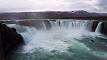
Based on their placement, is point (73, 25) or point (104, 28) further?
point (73, 25)

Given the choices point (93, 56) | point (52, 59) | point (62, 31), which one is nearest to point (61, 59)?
point (52, 59)

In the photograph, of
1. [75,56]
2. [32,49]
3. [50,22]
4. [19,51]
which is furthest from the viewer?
[50,22]

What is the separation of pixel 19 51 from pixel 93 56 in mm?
3594

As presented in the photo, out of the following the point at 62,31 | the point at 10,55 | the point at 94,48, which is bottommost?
the point at 62,31

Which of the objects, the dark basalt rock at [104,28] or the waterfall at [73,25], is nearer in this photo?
the dark basalt rock at [104,28]

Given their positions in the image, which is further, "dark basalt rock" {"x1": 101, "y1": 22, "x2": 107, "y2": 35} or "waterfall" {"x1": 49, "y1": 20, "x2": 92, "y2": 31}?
"waterfall" {"x1": 49, "y1": 20, "x2": 92, "y2": 31}

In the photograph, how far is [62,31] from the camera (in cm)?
1634

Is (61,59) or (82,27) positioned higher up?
(61,59)

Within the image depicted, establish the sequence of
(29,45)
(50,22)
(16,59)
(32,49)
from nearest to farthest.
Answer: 1. (16,59)
2. (32,49)
3. (29,45)
4. (50,22)

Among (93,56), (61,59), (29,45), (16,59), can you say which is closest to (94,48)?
(93,56)

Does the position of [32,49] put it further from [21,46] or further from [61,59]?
[61,59]

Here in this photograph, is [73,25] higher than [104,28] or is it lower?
lower

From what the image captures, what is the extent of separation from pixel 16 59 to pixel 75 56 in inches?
106

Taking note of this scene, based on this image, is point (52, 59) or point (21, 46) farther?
point (21, 46)
